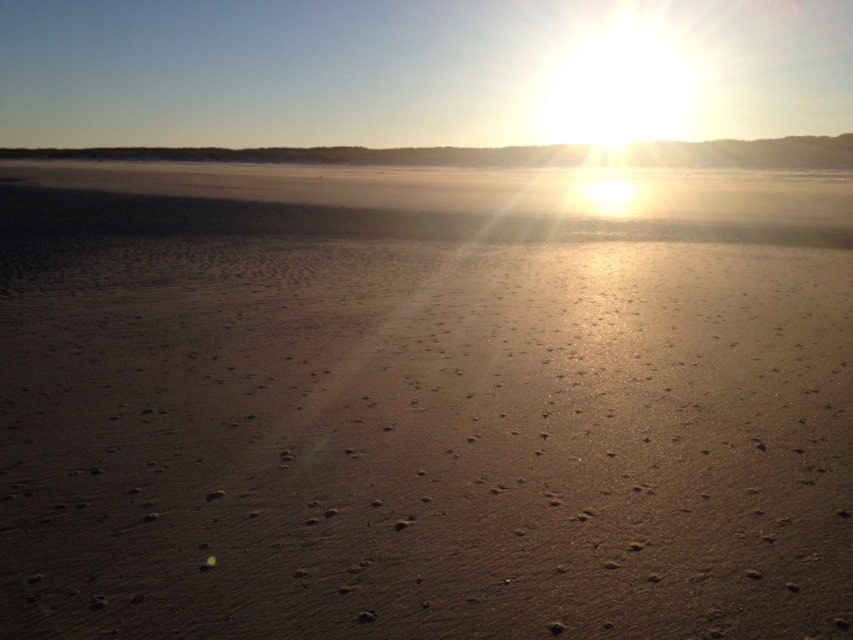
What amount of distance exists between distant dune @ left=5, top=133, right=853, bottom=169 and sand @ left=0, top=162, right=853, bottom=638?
73989mm

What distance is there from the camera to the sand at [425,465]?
3.76 m

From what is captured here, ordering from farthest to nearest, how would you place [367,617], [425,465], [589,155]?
[589,155] < [425,465] < [367,617]

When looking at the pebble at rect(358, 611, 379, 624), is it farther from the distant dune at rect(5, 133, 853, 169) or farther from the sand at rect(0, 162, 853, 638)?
the distant dune at rect(5, 133, 853, 169)

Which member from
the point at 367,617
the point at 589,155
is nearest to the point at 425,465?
the point at 367,617

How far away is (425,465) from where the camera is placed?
210 inches

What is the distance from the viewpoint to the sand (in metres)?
3.76

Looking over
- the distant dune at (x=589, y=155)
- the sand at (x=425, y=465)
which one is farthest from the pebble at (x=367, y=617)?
the distant dune at (x=589, y=155)

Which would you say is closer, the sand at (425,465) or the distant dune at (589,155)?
the sand at (425,465)

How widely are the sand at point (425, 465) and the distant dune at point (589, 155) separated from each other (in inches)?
2913

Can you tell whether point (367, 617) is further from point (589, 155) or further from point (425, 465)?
point (589, 155)

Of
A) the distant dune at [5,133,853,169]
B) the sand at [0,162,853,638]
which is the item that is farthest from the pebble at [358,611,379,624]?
the distant dune at [5,133,853,169]

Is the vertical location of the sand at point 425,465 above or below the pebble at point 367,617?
above

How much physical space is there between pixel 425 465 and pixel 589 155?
4103 inches

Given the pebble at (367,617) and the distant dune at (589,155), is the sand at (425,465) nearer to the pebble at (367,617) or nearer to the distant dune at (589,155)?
the pebble at (367,617)
